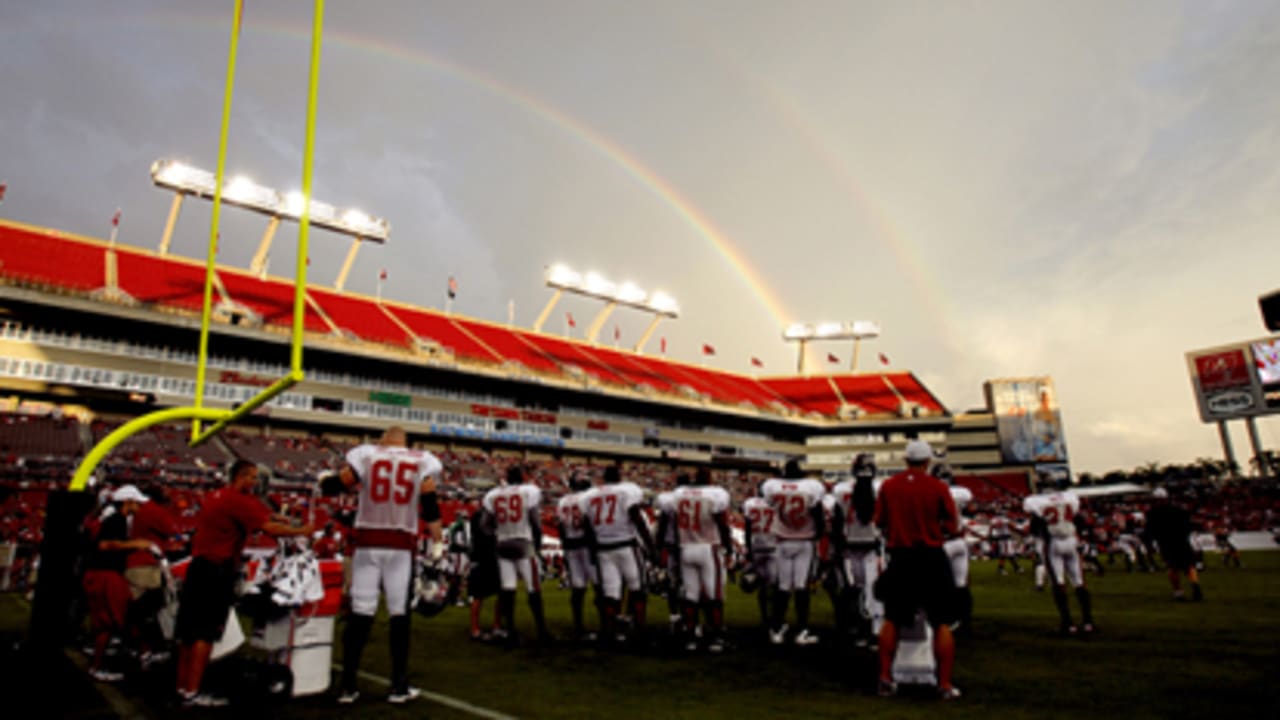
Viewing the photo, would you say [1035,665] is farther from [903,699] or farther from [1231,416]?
[1231,416]

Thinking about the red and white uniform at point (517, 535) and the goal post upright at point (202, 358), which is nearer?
the goal post upright at point (202, 358)

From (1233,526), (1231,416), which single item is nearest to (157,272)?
(1233,526)

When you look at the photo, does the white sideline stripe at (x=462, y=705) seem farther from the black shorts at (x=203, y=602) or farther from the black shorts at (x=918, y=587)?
the black shorts at (x=918, y=587)

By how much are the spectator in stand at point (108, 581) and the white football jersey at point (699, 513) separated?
5255 millimetres

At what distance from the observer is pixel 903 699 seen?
200 inches

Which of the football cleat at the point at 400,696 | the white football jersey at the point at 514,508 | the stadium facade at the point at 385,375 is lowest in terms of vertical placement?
the football cleat at the point at 400,696

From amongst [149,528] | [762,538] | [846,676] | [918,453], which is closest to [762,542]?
[762,538]

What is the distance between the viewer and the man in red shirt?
5.04m

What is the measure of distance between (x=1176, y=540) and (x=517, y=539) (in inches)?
443

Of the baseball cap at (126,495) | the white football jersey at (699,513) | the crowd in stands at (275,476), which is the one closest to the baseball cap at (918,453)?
the white football jersey at (699,513)

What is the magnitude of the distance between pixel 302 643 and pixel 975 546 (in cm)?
3092

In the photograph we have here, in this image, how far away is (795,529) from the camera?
25.9ft

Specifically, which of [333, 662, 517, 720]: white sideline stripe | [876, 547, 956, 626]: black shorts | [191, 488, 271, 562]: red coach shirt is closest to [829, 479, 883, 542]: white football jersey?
[876, 547, 956, 626]: black shorts

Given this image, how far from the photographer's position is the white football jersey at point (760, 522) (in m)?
8.74
